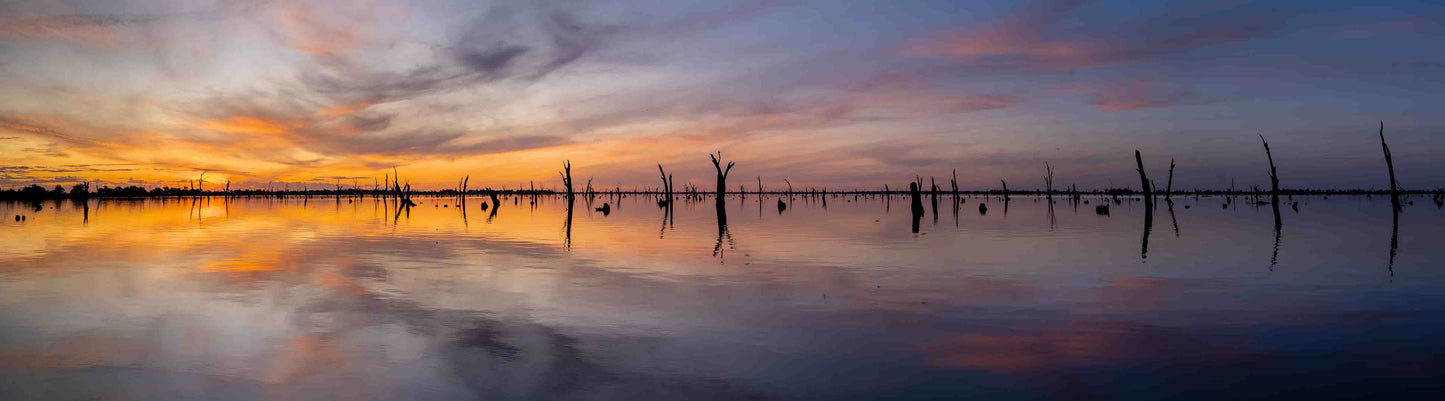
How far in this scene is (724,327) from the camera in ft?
29.6

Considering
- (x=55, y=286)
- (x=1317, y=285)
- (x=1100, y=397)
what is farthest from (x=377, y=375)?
(x=1317, y=285)

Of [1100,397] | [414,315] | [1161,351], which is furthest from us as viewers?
[414,315]

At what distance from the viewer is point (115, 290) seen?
40.5 feet

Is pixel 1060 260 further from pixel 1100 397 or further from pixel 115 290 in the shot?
pixel 115 290

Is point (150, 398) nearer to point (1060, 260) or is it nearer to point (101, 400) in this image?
point (101, 400)

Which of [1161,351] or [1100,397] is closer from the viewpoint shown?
[1100,397]

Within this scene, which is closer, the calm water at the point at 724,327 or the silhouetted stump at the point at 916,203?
the calm water at the point at 724,327

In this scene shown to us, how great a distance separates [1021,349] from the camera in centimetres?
769

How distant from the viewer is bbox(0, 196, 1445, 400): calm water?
647 cm

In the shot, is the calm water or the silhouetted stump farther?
the silhouetted stump

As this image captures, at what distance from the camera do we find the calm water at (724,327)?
647 cm

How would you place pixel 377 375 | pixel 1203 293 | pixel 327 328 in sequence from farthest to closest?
pixel 1203 293 → pixel 327 328 → pixel 377 375

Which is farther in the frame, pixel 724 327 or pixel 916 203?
pixel 916 203

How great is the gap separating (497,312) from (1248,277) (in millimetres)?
12869
